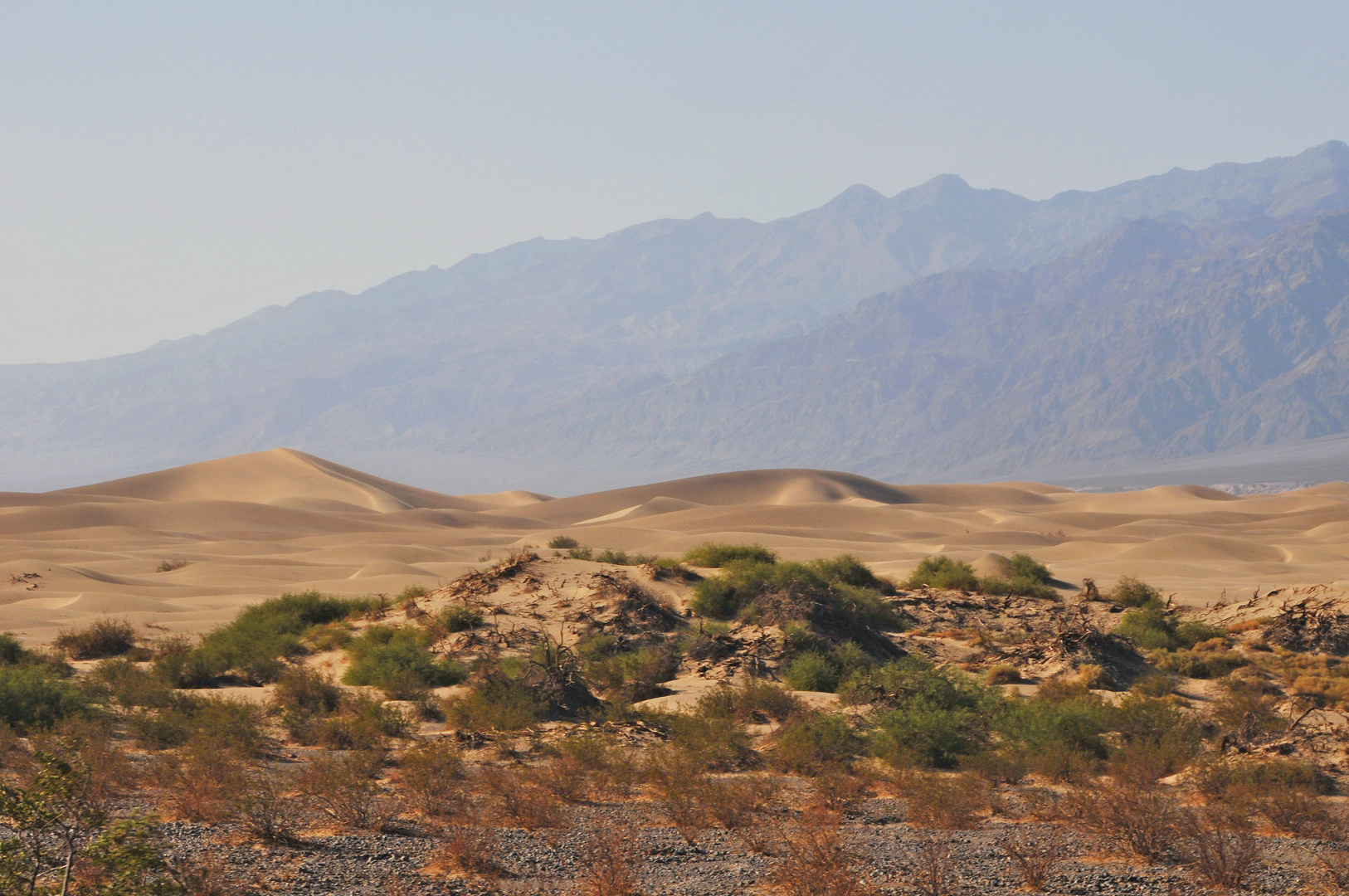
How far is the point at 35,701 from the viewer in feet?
46.6

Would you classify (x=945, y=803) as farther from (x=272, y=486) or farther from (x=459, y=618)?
(x=272, y=486)

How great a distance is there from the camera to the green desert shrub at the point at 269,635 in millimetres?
18594

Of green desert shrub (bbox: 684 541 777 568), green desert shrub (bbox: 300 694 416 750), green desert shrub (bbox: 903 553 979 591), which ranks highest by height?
green desert shrub (bbox: 684 541 777 568)

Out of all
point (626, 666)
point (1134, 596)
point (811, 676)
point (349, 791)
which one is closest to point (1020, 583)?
point (1134, 596)

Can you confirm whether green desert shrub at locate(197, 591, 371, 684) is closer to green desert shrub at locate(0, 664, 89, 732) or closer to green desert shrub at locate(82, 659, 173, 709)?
green desert shrub at locate(82, 659, 173, 709)

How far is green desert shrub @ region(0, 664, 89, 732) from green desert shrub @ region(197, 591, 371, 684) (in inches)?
139

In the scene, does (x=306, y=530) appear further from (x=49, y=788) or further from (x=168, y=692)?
(x=49, y=788)

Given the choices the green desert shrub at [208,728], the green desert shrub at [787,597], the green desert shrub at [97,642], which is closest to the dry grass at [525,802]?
the green desert shrub at [208,728]

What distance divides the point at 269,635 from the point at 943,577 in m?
17.2

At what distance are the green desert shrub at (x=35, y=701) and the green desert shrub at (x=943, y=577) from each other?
19.7 m

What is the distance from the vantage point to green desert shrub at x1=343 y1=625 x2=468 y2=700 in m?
16.7

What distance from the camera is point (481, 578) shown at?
74.2 ft

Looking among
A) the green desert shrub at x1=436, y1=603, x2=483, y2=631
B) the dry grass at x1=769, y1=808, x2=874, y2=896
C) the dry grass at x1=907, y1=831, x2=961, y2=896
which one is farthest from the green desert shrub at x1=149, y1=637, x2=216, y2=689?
the dry grass at x1=907, y1=831, x2=961, y2=896

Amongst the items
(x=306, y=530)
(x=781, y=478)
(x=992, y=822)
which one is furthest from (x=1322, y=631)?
(x=781, y=478)
